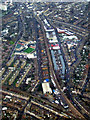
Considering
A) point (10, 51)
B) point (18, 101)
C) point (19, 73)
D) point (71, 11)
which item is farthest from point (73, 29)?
point (18, 101)

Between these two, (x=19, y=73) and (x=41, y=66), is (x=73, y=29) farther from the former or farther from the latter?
(x=19, y=73)

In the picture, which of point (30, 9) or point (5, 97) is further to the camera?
point (30, 9)

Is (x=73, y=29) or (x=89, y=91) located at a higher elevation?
(x=73, y=29)

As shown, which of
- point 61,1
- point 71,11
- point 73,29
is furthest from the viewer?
point 61,1

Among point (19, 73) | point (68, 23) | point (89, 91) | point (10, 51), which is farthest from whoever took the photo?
point (68, 23)

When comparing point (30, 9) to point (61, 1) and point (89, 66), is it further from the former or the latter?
point (89, 66)

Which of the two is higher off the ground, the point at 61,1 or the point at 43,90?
the point at 61,1

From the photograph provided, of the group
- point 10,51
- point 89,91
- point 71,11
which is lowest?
point 89,91

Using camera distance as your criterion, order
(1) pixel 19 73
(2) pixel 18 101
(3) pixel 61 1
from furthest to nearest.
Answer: (3) pixel 61 1 → (1) pixel 19 73 → (2) pixel 18 101

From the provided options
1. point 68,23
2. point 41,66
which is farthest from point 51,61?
point 68,23
